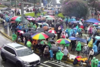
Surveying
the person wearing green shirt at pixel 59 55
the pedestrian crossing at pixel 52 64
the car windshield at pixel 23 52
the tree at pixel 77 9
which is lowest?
the pedestrian crossing at pixel 52 64

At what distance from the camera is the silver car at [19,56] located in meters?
12.4

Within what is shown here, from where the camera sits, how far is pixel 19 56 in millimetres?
12812

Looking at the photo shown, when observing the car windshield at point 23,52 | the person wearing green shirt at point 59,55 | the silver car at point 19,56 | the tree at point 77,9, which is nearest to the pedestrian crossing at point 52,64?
the person wearing green shirt at point 59,55

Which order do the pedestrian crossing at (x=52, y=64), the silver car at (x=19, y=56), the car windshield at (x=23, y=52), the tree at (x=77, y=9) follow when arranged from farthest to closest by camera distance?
the tree at (x=77, y=9), the pedestrian crossing at (x=52, y=64), the car windshield at (x=23, y=52), the silver car at (x=19, y=56)

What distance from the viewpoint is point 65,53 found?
47.2 ft

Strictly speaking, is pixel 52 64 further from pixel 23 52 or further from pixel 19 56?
pixel 19 56

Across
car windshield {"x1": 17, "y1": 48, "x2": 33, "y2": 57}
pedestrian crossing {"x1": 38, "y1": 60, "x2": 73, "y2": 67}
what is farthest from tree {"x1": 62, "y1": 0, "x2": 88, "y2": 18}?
car windshield {"x1": 17, "y1": 48, "x2": 33, "y2": 57}

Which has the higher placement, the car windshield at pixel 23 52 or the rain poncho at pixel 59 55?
the car windshield at pixel 23 52

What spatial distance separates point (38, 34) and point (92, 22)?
11.4 m

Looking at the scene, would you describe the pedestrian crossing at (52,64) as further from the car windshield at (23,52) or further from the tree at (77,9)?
the tree at (77,9)

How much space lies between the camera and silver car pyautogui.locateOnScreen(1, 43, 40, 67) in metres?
12.4

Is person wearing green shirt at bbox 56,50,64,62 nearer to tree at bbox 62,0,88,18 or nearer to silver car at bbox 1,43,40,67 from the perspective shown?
silver car at bbox 1,43,40,67

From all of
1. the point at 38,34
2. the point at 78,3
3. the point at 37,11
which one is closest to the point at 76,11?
the point at 78,3

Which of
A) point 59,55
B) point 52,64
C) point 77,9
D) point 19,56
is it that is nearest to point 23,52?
point 19,56
